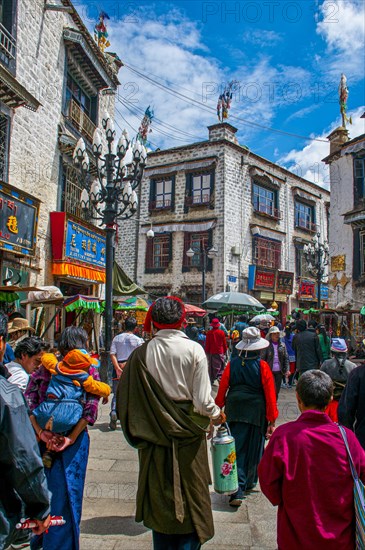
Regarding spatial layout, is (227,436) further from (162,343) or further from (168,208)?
(168,208)

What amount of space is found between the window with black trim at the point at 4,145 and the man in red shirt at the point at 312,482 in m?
9.75

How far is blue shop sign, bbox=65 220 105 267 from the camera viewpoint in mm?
13016

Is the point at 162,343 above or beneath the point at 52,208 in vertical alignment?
beneath

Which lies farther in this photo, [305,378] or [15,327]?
[15,327]

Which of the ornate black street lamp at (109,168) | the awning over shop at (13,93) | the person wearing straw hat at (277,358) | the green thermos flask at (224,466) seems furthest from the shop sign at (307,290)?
the green thermos flask at (224,466)

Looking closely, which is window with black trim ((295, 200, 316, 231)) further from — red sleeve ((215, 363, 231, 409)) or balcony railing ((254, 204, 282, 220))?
red sleeve ((215, 363, 231, 409))

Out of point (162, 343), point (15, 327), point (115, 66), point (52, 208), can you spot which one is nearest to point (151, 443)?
point (162, 343)

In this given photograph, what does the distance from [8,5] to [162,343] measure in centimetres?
1097

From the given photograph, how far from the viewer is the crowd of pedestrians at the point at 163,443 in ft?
6.58

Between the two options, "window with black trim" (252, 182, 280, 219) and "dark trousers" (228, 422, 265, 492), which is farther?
"window with black trim" (252, 182, 280, 219)

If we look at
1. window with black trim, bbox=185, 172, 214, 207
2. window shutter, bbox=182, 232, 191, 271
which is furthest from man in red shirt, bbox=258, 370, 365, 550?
window with black trim, bbox=185, 172, 214, 207

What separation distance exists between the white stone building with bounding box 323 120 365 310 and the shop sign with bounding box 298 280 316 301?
5363 millimetres

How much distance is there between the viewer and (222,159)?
24.2 meters

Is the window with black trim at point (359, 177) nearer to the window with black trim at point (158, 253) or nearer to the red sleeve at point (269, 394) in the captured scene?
the window with black trim at point (158, 253)
